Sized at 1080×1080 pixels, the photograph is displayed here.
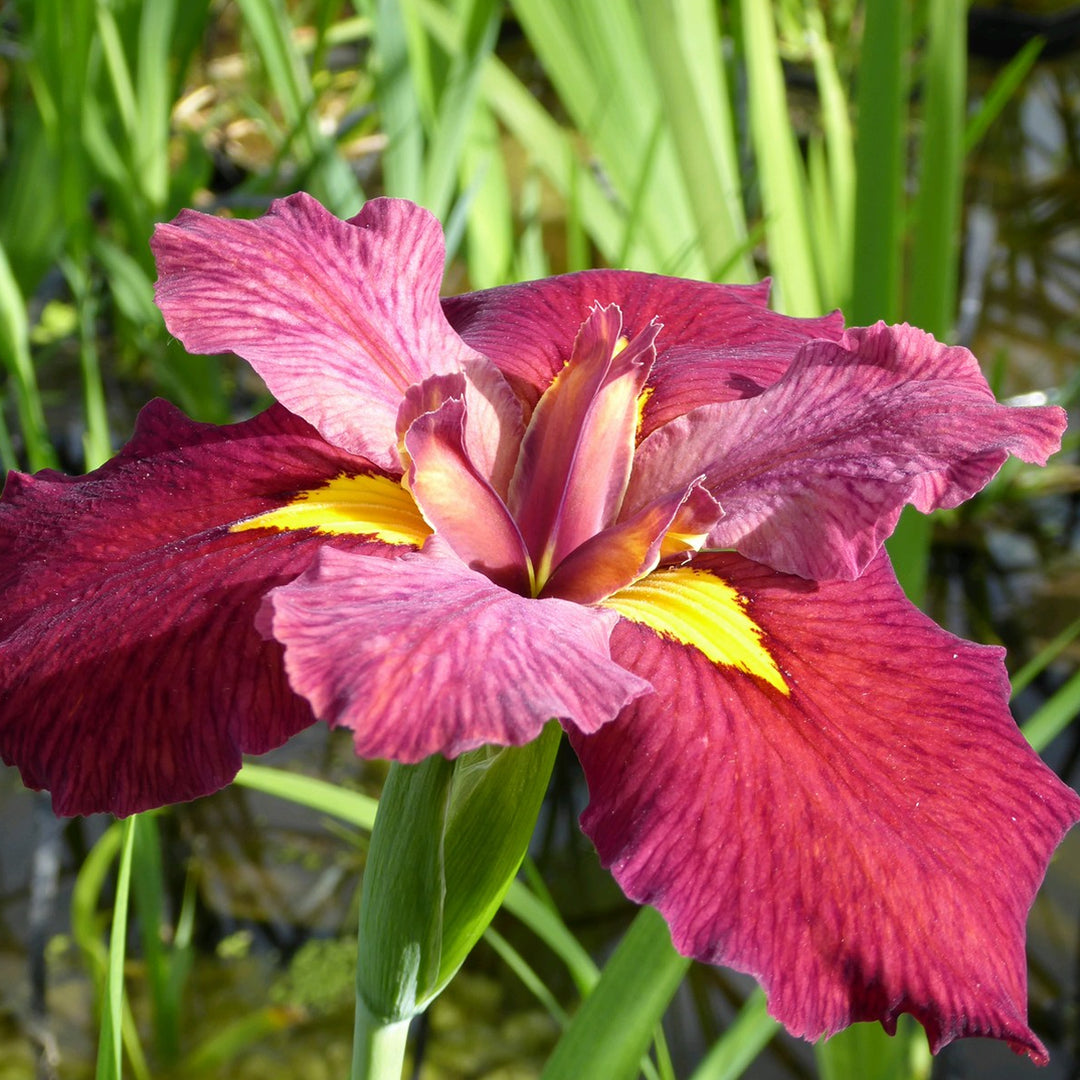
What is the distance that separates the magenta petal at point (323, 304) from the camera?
1.40 ft

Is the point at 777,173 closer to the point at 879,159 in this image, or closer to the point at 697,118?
the point at 697,118

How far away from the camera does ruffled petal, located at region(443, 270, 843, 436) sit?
50 centimetres

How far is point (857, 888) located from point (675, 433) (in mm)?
203

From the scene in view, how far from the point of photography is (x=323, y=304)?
1.46 ft

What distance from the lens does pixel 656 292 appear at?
55cm

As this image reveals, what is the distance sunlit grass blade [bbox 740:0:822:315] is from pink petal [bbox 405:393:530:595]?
469mm

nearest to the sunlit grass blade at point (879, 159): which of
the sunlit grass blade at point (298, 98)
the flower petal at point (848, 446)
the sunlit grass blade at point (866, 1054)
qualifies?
the flower petal at point (848, 446)

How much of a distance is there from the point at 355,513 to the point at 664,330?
183 mm

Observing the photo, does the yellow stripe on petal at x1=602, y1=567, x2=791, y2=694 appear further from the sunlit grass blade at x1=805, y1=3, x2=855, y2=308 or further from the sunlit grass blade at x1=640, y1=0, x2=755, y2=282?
the sunlit grass blade at x1=805, y1=3, x2=855, y2=308

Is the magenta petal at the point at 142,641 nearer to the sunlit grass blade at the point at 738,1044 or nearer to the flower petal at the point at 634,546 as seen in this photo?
the flower petal at the point at 634,546

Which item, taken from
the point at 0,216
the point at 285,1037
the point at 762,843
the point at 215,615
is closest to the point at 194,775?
the point at 215,615

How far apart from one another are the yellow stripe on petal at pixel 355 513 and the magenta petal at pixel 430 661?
0.06 metres

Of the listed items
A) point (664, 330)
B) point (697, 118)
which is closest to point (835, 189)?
point (697, 118)

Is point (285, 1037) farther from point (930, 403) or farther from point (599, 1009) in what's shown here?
point (930, 403)
